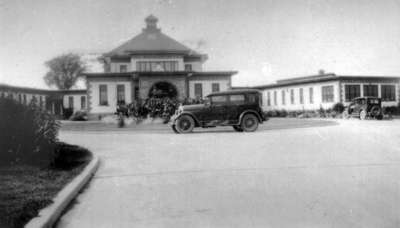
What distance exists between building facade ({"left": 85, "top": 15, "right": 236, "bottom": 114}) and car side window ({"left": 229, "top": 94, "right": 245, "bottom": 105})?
1492 cm

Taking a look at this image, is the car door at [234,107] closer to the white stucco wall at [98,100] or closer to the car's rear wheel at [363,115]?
the car's rear wheel at [363,115]

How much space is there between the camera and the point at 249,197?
463 cm

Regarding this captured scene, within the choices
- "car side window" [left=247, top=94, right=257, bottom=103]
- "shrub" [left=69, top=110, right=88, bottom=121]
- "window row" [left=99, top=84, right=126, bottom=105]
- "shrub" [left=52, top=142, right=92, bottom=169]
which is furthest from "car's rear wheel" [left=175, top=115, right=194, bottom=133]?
"shrub" [left=69, top=110, right=88, bottom=121]

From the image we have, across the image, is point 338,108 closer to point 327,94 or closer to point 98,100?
point 327,94

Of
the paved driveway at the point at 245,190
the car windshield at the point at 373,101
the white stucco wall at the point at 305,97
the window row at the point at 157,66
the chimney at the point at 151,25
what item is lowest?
the paved driveway at the point at 245,190

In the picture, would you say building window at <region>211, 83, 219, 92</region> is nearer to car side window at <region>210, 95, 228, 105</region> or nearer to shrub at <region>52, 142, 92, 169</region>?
car side window at <region>210, 95, 228, 105</region>

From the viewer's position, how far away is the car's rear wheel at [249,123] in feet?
50.4

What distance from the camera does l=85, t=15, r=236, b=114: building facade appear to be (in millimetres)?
31781

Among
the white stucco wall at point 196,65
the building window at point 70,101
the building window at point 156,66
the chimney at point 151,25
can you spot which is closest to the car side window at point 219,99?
the building window at point 156,66

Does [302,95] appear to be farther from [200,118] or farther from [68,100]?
[68,100]

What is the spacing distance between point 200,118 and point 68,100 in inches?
1207

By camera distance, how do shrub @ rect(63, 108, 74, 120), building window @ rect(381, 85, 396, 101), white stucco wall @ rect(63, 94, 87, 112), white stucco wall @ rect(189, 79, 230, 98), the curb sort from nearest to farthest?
the curb
white stucco wall @ rect(189, 79, 230, 98)
building window @ rect(381, 85, 396, 101)
shrub @ rect(63, 108, 74, 120)
white stucco wall @ rect(63, 94, 87, 112)

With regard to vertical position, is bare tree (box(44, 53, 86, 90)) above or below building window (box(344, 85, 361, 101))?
above

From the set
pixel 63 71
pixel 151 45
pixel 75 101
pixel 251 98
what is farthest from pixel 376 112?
pixel 63 71
